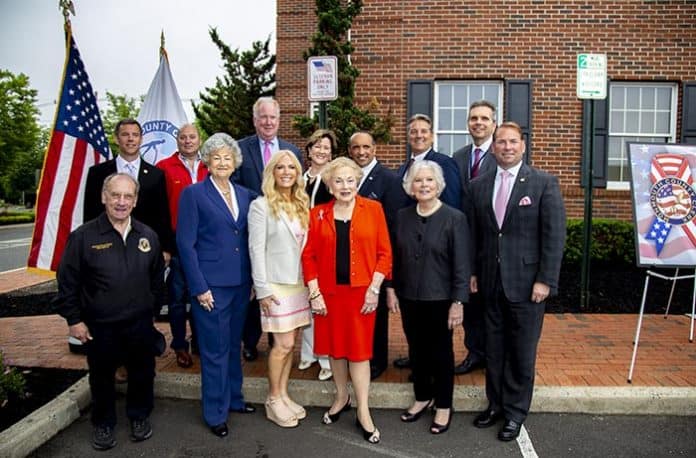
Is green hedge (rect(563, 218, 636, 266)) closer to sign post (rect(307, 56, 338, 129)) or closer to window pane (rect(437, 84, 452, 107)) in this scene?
window pane (rect(437, 84, 452, 107))

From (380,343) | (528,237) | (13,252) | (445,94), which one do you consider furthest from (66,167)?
(13,252)

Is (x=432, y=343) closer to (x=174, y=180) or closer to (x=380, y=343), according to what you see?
(x=380, y=343)

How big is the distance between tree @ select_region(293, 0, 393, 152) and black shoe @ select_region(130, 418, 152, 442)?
5.79 meters

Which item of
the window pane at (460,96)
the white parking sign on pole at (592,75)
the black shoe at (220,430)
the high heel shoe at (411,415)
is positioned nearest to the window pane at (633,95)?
the window pane at (460,96)

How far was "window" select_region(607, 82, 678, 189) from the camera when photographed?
1001cm

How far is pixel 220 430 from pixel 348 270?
144 centimetres

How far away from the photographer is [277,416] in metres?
3.85

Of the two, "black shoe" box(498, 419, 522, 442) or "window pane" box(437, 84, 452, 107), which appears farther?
"window pane" box(437, 84, 452, 107)

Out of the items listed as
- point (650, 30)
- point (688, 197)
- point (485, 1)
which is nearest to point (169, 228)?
point (688, 197)

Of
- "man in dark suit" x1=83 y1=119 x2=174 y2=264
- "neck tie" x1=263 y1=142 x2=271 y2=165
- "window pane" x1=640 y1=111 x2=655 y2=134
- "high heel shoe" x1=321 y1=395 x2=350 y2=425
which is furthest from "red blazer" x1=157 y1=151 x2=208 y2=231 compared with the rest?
"window pane" x1=640 y1=111 x2=655 y2=134

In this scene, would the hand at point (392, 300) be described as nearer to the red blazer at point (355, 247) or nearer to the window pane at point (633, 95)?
the red blazer at point (355, 247)

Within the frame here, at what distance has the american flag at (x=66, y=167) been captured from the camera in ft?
16.6

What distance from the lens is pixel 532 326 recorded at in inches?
143

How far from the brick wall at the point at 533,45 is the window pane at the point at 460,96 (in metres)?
0.24
